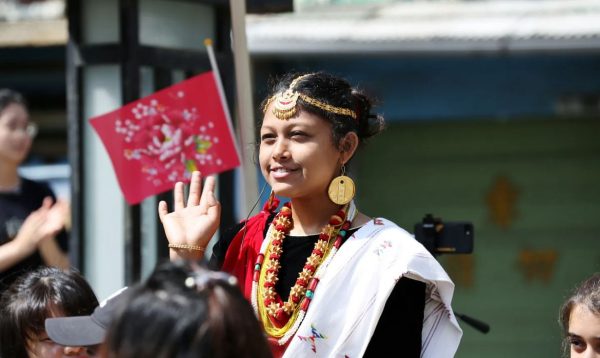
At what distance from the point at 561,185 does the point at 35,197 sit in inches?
167

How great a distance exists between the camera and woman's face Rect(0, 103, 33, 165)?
573 cm

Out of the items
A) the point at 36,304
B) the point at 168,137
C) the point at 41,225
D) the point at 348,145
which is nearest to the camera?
the point at 348,145

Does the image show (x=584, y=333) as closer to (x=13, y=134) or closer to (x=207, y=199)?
(x=207, y=199)

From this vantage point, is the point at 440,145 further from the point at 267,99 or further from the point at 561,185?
the point at 267,99

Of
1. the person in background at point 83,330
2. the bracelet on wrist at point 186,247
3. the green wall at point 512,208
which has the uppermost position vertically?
the bracelet on wrist at point 186,247

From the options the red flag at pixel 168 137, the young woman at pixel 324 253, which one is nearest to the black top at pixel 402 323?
the young woman at pixel 324 253

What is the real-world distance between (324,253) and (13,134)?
282 centimetres

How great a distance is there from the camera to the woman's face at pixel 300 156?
11.1 feet

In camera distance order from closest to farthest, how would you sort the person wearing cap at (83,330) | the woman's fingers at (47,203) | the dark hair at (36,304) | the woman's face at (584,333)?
the person wearing cap at (83,330) → the woman's face at (584,333) → the dark hair at (36,304) → the woman's fingers at (47,203)

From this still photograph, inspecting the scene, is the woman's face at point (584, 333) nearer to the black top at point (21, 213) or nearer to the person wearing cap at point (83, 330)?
the person wearing cap at point (83, 330)

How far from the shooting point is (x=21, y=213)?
5.53 meters

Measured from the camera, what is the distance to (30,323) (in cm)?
369

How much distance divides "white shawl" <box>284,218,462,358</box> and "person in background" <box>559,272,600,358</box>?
0.48 meters

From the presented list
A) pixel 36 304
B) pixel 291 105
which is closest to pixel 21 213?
pixel 36 304
